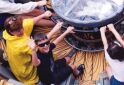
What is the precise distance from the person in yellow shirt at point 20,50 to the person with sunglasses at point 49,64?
0.29ft

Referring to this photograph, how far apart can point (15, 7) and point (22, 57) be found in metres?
0.69

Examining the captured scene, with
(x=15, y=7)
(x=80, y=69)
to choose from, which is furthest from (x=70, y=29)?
(x=15, y=7)

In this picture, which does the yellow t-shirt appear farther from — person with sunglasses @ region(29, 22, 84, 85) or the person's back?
the person's back

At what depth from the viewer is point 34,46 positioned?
3.13 metres

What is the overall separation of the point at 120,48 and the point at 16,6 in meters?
1.32

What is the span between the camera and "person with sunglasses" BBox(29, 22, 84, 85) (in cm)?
319

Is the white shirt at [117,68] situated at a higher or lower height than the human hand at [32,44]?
lower

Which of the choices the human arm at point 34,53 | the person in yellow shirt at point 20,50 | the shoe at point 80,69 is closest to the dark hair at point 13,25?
the person in yellow shirt at point 20,50

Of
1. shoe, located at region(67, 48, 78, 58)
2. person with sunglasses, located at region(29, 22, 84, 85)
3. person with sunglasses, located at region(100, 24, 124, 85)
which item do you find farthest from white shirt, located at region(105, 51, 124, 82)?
shoe, located at region(67, 48, 78, 58)

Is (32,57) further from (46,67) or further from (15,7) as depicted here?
(15,7)

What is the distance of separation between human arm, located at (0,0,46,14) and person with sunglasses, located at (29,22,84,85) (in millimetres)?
370

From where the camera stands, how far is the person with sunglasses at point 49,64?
319 cm

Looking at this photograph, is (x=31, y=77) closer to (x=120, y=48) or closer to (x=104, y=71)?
(x=104, y=71)

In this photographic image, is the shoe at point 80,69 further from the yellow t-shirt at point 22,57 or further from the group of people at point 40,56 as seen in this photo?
the yellow t-shirt at point 22,57
